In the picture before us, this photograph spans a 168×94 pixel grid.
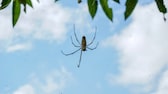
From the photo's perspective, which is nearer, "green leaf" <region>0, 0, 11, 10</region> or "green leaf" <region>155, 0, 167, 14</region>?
"green leaf" <region>155, 0, 167, 14</region>

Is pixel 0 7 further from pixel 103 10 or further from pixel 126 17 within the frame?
pixel 126 17

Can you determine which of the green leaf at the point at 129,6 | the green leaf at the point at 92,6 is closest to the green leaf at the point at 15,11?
the green leaf at the point at 92,6

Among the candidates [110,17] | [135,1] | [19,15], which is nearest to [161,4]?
[135,1]

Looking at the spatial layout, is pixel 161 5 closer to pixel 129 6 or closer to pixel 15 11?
pixel 129 6

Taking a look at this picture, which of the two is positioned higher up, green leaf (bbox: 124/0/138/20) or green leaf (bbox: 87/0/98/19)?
green leaf (bbox: 87/0/98/19)

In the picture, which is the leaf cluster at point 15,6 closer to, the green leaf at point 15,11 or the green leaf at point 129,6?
the green leaf at point 15,11

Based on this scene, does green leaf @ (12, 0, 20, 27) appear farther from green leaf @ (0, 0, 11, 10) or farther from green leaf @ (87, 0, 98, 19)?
green leaf @ (87, 0, 98, 19)

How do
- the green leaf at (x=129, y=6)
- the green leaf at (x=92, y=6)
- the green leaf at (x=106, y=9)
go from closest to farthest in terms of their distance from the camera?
the green leaf at (x=129, y=6)
the green leaf at (x=106, y=9)
the green leaf at (x=92, y=6)

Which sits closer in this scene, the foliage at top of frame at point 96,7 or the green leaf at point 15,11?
the foliage at top of frame at point 96,7

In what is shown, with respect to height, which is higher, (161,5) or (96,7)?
(96,7)

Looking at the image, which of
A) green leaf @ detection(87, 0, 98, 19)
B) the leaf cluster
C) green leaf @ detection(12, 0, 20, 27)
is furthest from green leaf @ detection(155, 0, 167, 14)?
green leaf @ detection(12, 0, 20, 27)

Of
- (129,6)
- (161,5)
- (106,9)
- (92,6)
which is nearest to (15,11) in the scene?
(92,6)

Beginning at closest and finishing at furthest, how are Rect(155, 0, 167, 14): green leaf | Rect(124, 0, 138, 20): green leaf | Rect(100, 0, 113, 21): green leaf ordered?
Rect(124, 0, 138, 20): green leaf
Rect(155, 0, 167, 14): green leaf
Rect(100, 0, 113, 21): green leaf
